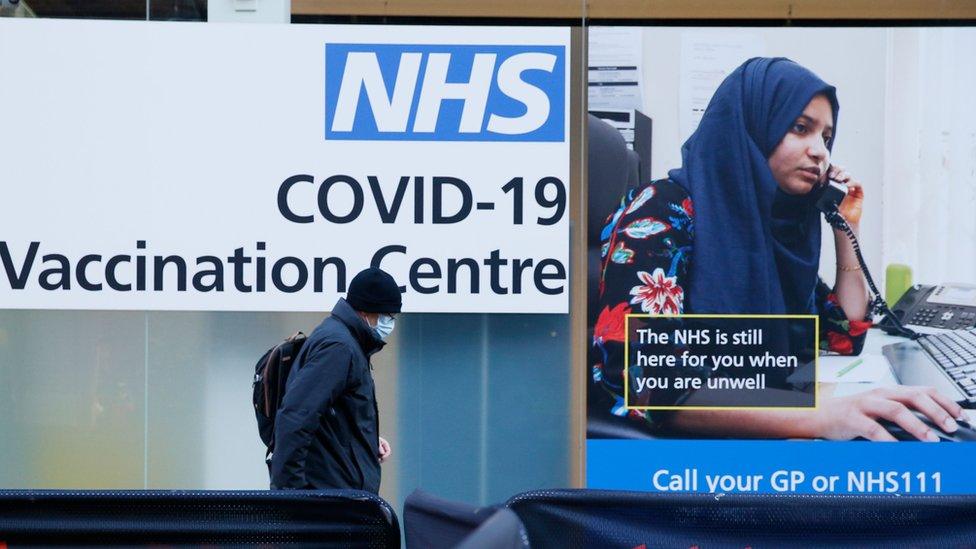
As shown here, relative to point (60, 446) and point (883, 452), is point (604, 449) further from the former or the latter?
point (60, 446)

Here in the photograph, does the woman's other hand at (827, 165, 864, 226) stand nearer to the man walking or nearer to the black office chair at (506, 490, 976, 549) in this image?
the man walking

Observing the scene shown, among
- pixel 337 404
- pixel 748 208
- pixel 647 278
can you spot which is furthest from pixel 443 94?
pixel 337 404

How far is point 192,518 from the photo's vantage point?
12.4 feet

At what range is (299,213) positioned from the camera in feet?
22.9

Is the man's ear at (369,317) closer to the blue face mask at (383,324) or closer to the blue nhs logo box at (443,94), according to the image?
the blue face mask at (383,324)

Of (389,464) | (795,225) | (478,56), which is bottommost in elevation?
(389,464)

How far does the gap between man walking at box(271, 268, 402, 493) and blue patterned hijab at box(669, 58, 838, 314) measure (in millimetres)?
2339

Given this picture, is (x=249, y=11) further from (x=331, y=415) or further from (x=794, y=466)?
(x=794, y=466)

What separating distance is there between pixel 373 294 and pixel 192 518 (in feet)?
5.83

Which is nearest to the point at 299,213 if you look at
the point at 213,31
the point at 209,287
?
the point at 209,287

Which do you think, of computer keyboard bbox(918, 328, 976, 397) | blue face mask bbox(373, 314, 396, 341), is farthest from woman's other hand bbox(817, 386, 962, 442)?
blue face mask bbox(373, 314, 396, 341)

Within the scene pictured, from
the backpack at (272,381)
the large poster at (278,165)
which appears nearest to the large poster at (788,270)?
the large poster at (278,165)

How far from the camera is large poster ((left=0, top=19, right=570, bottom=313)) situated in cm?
696

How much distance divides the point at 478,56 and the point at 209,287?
78.8 inches
